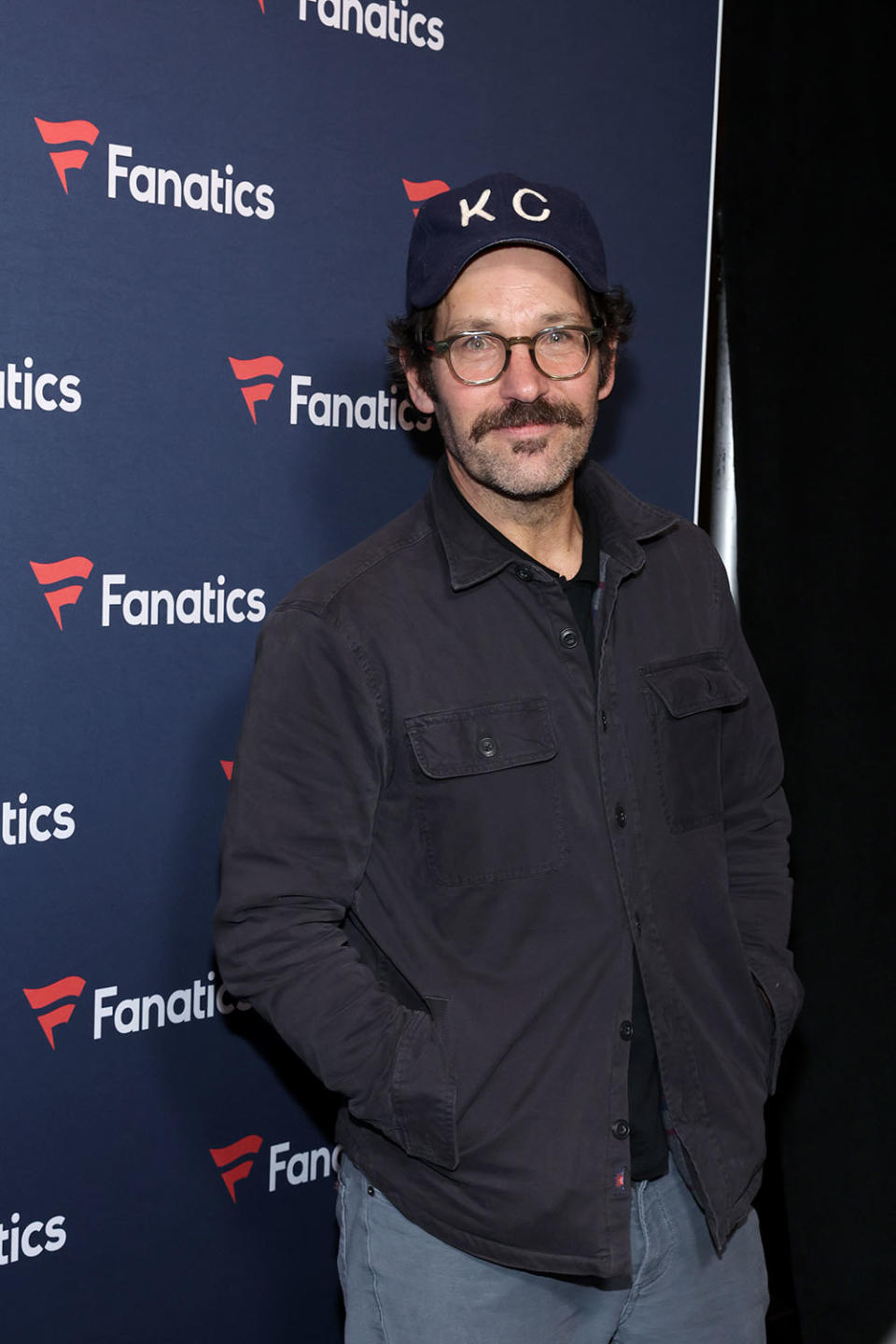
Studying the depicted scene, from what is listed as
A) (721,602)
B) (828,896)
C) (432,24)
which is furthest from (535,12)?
(828,896)

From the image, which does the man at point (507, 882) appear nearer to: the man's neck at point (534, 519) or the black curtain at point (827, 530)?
the man's neck at point (534, 519)

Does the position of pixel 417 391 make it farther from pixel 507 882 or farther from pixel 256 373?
pixel 507 882

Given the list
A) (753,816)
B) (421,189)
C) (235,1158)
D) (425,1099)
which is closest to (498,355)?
(421,189)

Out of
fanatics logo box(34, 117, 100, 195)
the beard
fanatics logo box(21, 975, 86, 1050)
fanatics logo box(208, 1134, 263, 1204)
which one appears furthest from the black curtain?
fanatics logo box(21, 975, 86, 1050)

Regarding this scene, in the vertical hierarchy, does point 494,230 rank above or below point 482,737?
above

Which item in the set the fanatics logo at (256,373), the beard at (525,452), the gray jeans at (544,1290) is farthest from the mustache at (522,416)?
the gray jeans at (544,1290)

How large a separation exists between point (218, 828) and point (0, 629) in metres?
0.44

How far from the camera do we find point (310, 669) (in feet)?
4.75

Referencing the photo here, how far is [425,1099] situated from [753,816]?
2.10 ft

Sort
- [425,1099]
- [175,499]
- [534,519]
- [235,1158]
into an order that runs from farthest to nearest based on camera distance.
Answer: [235,1158] < [175,499] < [534,519] < [425,1099]

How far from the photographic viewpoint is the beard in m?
1.52

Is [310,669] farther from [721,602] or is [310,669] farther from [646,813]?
[721,602]

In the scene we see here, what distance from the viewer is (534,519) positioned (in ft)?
5.23

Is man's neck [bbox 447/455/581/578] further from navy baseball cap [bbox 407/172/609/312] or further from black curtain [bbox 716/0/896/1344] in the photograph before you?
black curtain [bbox 716/0/896/1344]
